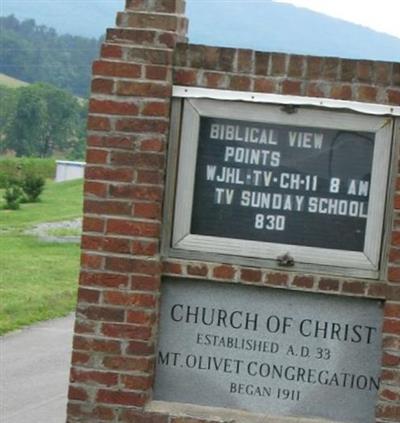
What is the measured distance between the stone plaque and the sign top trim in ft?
2.95

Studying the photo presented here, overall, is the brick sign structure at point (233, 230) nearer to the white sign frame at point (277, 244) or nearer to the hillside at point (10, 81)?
the white sign frame at point (277, 244)

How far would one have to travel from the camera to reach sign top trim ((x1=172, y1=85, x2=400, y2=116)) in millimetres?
6250

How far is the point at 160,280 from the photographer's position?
21.1 ft

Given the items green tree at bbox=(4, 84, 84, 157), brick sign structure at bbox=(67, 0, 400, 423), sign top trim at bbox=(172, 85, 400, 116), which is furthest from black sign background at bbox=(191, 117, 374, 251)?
green tree at bbox=(4, 84, 84, 157)

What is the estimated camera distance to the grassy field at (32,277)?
1670 cm

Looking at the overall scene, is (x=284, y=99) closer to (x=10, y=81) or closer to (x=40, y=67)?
(x=10, y=81)

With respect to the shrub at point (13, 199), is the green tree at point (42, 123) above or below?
above

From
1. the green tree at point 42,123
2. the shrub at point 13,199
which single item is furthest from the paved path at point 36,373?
the green tree at point 42,123

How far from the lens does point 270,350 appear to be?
644 centimetres

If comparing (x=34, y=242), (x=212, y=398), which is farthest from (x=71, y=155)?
(x=212, y=398)

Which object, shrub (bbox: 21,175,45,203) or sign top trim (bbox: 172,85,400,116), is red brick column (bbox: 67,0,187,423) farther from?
shrub (bbox: 21,175,45,203)

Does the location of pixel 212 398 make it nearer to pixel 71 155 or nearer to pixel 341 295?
pixel 341 295

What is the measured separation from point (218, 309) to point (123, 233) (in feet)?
1.94

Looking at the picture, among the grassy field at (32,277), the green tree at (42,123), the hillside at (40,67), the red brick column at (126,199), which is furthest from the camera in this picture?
the hillside at (40,67)
